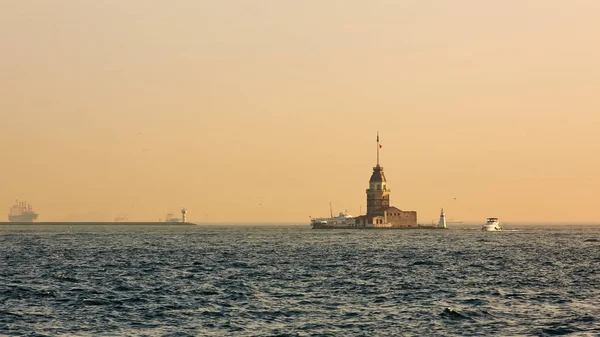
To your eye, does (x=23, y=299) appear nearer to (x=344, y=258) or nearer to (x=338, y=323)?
(x=338, y=323)

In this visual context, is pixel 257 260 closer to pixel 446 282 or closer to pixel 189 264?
pixel 189 264

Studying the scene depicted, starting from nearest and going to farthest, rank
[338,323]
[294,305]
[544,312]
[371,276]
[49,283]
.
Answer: [338,323] < [544,312] < [294,305] < [49,283] < [371,276]

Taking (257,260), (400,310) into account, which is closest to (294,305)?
(400,310)

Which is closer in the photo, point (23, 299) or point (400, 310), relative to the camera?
point (400, 310)

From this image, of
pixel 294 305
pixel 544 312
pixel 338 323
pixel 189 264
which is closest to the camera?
pixel 338 323

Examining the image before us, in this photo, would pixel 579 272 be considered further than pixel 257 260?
No

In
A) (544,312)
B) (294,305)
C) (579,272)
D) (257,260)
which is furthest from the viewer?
(257,260)

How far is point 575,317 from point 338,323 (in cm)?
1426

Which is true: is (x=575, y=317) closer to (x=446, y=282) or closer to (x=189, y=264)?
(x=446, y=282)

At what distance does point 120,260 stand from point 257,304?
48368mm

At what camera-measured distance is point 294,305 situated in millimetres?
47938

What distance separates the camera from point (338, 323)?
134 ft

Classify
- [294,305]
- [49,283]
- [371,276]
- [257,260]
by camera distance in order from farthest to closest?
[257,260] → [371,276] → [49,283] → [294,305]

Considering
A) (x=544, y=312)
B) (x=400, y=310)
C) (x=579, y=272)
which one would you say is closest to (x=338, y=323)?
(x=400, y=310)
